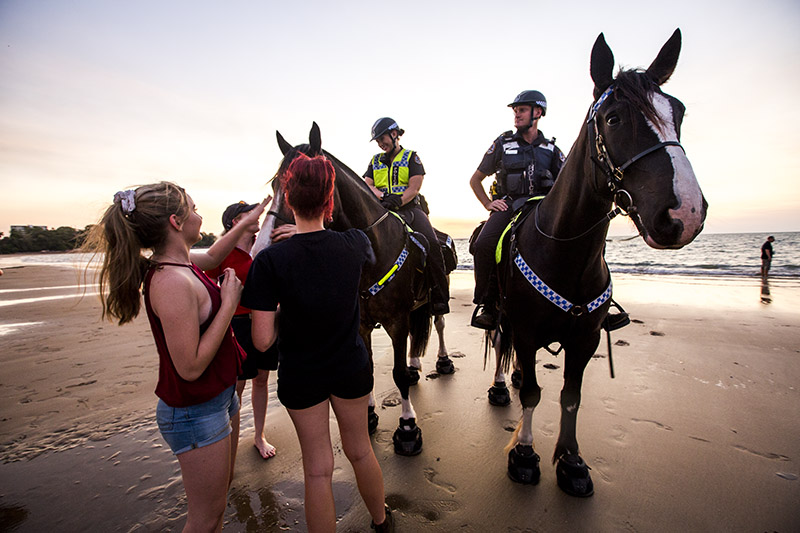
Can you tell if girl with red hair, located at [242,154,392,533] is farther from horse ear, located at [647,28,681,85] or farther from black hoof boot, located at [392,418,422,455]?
horse ear, located at [647,28,681,85]

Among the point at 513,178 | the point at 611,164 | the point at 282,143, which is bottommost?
the point at 611,164

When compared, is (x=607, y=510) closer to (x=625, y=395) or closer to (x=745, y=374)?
(x=625, y=395)

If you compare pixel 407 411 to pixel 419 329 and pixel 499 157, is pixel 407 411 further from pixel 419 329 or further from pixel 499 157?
pixel 499 157

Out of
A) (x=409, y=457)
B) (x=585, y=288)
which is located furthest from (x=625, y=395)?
(x=409, y=457)

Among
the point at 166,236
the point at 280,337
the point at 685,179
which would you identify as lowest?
the point at 280,337

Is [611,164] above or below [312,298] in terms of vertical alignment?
above

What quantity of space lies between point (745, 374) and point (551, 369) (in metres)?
2.56

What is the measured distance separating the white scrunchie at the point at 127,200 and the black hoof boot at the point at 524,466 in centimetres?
331

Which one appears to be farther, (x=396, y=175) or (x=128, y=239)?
(x=396, y=175)

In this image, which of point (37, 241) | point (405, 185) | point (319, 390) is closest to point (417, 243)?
point (405, 185)

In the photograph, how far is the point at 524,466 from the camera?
112 inches

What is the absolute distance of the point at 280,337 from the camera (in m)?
1.88

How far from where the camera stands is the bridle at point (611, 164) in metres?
1.90

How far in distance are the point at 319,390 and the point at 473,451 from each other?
2.21 m
